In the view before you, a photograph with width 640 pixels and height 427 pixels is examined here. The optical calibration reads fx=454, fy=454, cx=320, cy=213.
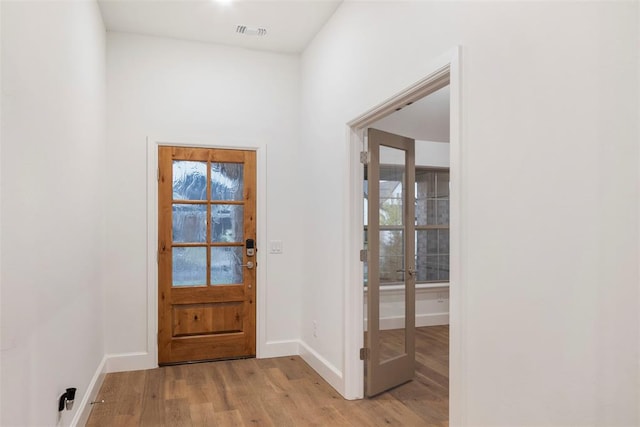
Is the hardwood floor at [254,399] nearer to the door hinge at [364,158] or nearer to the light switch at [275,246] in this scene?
the light switch at [275,246]

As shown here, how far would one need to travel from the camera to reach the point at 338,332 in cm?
354

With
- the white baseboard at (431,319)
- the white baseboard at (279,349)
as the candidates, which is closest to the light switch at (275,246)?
the white baseboard at (279,349)

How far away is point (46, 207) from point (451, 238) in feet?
6.10

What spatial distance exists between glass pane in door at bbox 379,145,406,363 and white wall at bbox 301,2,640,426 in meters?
1.16

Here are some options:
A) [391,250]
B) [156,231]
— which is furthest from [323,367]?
[156,231]

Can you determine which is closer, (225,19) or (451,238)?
(451,238)

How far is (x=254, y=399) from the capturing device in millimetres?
3336

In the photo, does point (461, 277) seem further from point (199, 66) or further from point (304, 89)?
point (199, 66)

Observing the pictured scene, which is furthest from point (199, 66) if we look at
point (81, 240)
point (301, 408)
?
point (301, 408)

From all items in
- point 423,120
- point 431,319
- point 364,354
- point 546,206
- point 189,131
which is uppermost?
point 423,120

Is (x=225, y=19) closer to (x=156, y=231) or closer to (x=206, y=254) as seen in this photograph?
(x=156, y=231)

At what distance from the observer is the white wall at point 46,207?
1.60 metres

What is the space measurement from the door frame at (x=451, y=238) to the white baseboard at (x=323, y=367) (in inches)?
5.0

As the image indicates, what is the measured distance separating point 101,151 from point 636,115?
3.64 meters
